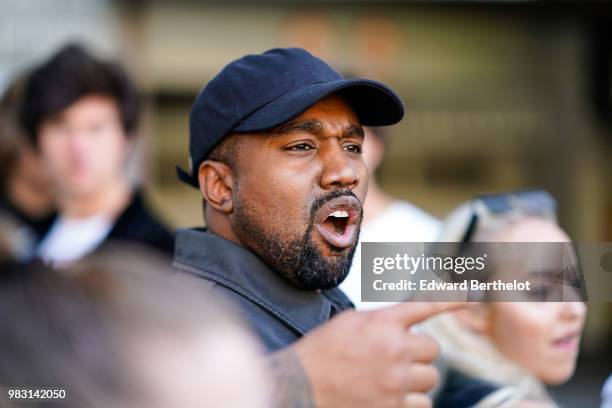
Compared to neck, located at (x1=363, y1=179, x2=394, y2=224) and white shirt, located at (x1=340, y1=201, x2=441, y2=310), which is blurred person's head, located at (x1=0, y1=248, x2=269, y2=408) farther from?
neck, located at (x1=363, y1=179, x2=394, y2=224)

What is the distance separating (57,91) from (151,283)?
8.92 feet

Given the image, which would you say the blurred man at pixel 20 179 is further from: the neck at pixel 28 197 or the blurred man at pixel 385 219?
the blurred man at pixel 385 219

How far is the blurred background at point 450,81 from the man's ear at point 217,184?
223 inches

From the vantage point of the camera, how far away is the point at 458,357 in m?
2.63

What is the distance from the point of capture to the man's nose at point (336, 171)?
188cm

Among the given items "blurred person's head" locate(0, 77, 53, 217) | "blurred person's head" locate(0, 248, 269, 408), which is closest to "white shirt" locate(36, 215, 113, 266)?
"blurred person's head" locate(0, 77, 53, 217)

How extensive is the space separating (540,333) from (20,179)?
2711 millimetres

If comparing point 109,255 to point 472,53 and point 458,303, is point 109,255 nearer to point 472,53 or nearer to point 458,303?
point 458,303

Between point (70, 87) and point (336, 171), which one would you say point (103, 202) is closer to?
point (70, 87)

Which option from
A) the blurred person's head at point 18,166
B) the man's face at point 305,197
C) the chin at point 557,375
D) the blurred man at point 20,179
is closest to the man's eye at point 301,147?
the man's face at point 305,197

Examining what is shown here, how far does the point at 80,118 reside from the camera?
3580 millimetres

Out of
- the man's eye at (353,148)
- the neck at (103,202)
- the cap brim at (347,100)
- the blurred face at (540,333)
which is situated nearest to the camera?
the cap brim at (347,100)

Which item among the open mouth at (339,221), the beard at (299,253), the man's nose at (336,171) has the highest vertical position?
the man's nose at (336,171)

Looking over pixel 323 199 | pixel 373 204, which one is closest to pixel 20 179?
pixel 373 204
